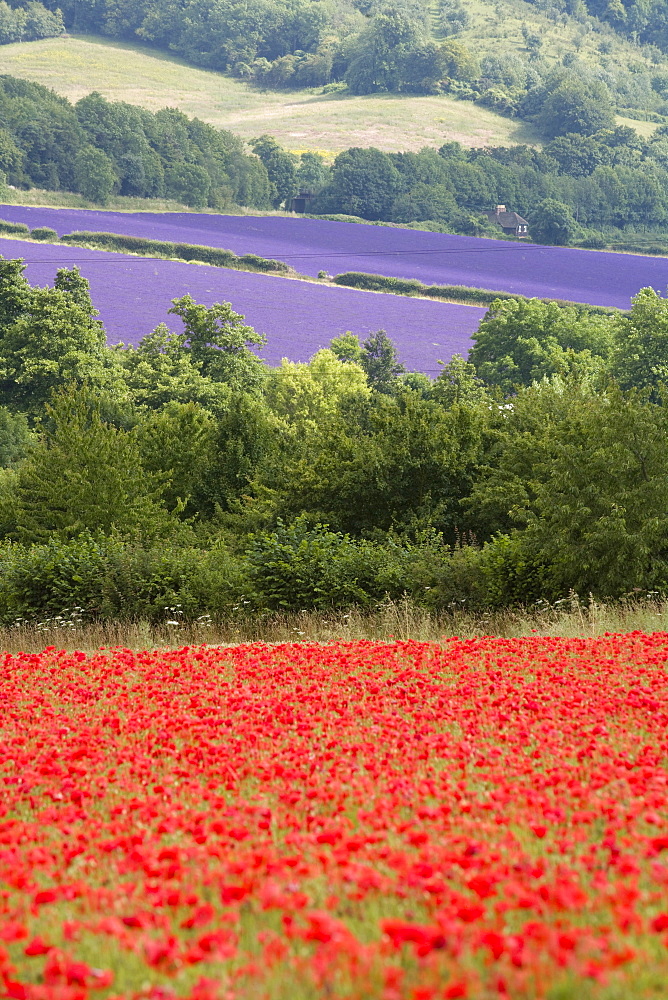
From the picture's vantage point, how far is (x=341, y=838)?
6.23 metres

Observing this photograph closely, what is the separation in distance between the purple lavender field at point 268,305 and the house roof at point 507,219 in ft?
220

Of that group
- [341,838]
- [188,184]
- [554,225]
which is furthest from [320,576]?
[188,184]

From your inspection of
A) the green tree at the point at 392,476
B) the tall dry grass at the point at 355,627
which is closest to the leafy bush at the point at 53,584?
the tall dry grass at the point at 355,627

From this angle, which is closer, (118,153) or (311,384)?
(311,384)

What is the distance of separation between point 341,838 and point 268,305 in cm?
9493

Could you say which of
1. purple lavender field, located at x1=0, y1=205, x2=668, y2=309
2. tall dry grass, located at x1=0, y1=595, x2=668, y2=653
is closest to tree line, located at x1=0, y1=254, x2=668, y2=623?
tall dry grass, located at x1=0, y1=595, x2=668, y2=653

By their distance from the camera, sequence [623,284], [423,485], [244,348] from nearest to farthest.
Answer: [423,485] → [244,348] → [623,284]

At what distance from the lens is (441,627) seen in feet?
63.8

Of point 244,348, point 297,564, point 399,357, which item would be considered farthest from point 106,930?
point 399,357

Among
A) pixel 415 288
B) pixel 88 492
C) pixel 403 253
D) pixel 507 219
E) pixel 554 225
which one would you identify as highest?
pixel 554 225

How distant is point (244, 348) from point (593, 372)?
2522cm

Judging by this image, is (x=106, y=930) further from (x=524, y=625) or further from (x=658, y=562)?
(x=658, y=562)

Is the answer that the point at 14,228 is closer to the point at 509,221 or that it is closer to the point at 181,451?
the point at 509,221

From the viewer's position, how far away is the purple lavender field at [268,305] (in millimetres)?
89438
